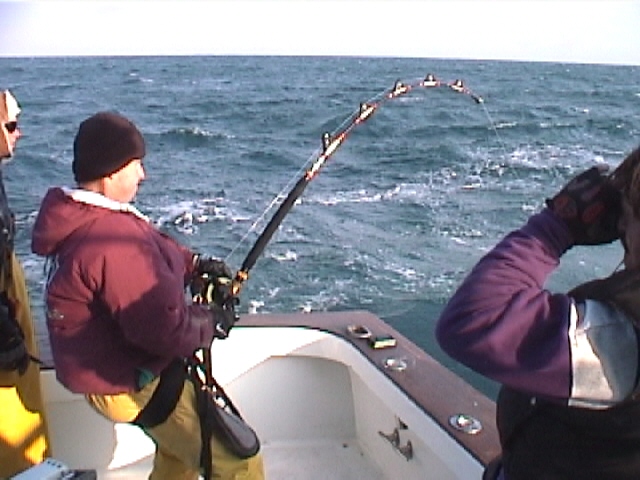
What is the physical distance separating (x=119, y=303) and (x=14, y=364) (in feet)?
1.51

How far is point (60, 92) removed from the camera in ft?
100

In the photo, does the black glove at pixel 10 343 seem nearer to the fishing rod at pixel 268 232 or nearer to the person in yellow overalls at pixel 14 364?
the person in yellow overalls at pixel 14 364

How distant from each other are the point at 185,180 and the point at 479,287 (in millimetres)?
11621

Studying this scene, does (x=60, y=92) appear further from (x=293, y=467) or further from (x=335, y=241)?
(x=293, y=467)

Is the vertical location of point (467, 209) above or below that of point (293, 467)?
below

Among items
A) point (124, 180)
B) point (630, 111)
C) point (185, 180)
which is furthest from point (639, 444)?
point (630, 111)

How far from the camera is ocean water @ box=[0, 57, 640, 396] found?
737 centimetres

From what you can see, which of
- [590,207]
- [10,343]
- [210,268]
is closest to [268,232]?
[210,268]

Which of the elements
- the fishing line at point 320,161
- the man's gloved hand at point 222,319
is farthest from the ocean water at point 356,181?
the man's gloved hand at point 222,319

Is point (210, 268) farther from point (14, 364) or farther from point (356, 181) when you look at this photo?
point (356, 181)

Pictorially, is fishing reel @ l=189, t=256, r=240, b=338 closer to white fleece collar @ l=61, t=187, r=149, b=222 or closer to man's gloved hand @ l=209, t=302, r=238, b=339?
man's gloved hand @ l=209, t=302, r=238, b=339

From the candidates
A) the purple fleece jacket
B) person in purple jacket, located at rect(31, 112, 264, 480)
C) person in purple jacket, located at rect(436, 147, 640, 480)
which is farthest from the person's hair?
person in purple jacket, located at rect(31, 112, 264, 480)

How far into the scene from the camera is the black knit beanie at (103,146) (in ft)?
5.98

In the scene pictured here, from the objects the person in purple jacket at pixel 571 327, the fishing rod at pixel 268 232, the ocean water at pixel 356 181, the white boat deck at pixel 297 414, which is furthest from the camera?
the ocean water at pixel 356 181
